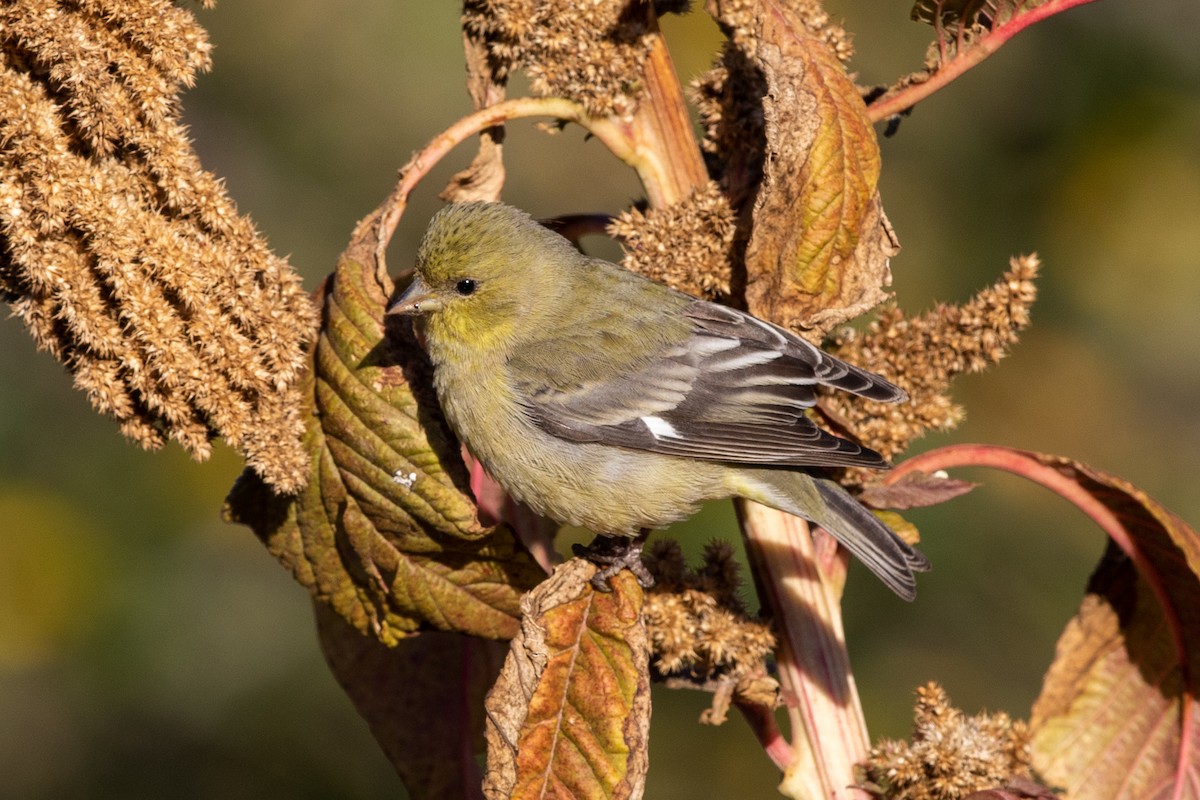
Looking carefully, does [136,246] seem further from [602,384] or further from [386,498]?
[602,384]

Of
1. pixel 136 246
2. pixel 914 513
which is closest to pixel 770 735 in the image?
pixel 136 246

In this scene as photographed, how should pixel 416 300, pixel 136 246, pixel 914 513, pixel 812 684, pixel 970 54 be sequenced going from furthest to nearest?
pixel 914 513 → pixel 416 300 → pixel 812 684 → pixel 970 54 → pixel 136 246

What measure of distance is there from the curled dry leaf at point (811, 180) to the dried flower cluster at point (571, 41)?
38cm

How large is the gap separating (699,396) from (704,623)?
3.08ft

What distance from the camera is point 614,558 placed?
10.2 ft

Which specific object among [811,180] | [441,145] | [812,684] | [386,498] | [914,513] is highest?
[914,513]

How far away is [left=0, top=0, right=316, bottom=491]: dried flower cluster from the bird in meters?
0.59

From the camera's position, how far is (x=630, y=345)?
12.4 ft

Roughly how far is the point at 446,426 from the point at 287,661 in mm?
3492

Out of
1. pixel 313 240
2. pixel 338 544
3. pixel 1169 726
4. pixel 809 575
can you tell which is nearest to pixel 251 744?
pixel 313 240

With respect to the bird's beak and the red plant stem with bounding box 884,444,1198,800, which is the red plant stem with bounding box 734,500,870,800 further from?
the bird's beak

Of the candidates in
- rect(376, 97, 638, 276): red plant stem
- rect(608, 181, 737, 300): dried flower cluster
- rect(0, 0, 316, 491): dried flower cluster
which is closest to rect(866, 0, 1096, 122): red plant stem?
rect(608, 181, 737, 300): dried flower cluster

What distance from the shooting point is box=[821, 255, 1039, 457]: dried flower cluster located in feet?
10.1

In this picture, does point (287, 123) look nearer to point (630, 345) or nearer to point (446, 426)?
point (630, 345)
